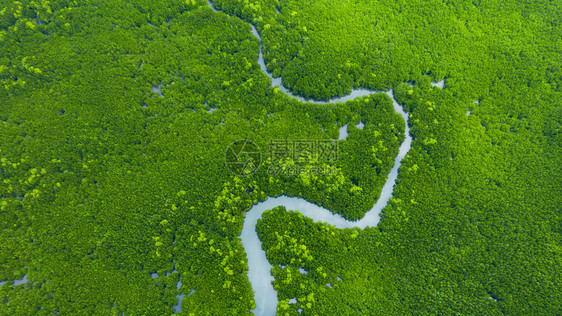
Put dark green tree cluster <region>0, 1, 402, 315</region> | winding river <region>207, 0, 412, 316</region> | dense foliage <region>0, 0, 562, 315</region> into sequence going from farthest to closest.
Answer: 1. winding river <region>207, 0, 412, 316</region>
2. dense foliage <region>0, 0, 562, 315</region>
3. dark green tree cluster <region>0, 1, 402, 315</region>

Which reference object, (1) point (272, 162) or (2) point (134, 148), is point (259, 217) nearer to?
(1) point (272, 162)

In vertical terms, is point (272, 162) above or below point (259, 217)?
above

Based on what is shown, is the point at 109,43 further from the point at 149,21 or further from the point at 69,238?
the point at 69,238

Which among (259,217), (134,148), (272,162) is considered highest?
(272,162)

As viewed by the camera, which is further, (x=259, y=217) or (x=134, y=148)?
(x=134, y=148)

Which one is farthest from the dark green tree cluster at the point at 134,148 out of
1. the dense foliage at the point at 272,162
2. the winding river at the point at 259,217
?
the winding river at the point at 259,217

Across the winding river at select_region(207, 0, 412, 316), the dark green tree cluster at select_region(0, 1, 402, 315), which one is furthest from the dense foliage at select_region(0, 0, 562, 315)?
the winding river at select_region(207, 0, 412, 316)

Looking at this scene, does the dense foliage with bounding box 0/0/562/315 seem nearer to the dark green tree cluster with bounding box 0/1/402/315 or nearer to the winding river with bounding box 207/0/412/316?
the dark green tree cluster with bounding box 0/1/402/315

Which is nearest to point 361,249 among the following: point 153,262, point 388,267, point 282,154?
point 388,267

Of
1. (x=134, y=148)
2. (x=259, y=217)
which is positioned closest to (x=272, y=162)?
(x=259, y=217)
